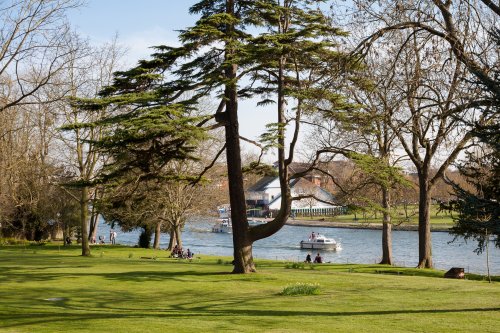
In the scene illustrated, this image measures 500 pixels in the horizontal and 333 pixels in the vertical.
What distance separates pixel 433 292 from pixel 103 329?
9.35 meters

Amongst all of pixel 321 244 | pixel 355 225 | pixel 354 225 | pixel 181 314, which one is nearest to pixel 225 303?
pixel 181 314

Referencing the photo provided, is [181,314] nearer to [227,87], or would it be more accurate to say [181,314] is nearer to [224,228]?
[227,87]

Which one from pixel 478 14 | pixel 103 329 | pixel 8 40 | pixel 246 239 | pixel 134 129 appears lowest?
pixel 103 329

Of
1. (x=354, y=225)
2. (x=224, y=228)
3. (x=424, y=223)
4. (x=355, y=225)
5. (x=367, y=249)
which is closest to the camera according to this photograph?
(x=424, y=223)

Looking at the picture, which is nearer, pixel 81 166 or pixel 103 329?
pixel 103 329

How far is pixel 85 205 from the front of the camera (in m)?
32.5

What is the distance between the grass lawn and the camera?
1070cm

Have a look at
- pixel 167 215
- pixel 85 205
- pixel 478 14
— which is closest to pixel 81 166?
pixel 85 205

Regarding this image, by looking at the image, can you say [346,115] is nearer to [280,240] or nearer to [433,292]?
[433,292]

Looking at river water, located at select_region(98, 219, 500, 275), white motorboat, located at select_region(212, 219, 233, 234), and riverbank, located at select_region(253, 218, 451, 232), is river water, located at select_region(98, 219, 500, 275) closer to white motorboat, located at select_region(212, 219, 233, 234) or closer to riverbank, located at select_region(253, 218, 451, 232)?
riverbank, located at select_region(253, 218, 451, 232)

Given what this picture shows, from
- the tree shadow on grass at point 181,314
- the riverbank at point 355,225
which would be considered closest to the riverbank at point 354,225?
the riverbank at point 355,225

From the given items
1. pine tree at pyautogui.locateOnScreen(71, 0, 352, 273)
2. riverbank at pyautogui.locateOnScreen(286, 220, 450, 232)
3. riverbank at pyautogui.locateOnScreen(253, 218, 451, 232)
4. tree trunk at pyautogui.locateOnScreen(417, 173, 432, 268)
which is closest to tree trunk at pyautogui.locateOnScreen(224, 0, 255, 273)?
pine tree at pyautogui.locateOnScreen(71, 0, 352, 273)

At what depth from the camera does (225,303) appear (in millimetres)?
14219

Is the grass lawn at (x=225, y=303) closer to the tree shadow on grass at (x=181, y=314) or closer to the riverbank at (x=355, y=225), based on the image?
the tree shadow on grass at (x=181, y=314)
